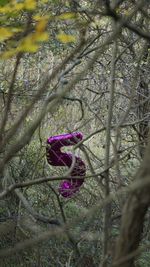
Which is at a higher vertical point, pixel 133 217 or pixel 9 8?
pixel 9 8

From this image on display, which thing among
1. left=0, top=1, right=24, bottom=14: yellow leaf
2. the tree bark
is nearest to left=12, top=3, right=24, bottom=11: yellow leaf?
left=0, top=1, right=24, bottom=14: yellow leaf

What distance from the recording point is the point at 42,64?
538 cm

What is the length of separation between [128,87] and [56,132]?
1155mm

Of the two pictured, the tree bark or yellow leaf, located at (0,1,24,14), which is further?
yellow leaf, located at (0,1,24,14)

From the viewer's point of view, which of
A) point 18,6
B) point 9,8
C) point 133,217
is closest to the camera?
point 133,217

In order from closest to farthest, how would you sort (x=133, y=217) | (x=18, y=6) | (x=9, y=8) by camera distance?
(x=133, y=217) < (x=18, y=6) < (x=9, y=8)

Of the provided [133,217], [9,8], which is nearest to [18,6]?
[9,8]

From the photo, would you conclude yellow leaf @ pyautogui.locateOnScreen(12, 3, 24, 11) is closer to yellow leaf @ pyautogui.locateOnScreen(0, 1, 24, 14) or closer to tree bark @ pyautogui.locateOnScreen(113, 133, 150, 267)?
yellow leaf @ pyautogui.locateOnScreen(0, 1, 24, 14)

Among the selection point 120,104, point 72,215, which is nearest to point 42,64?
point 120,104

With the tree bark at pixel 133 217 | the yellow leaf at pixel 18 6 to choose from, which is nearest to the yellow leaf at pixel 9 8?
the yellow leaf at pixel 18 6

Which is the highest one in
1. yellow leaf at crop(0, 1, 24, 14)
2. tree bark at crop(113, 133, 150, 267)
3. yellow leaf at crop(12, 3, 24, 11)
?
yellow leaf at crop(0, 1, 24, 14)

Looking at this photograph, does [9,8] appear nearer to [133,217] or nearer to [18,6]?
[18,6]

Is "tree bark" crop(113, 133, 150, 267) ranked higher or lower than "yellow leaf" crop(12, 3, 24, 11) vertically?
lower

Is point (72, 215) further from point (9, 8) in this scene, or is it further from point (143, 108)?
point (9, 8)
